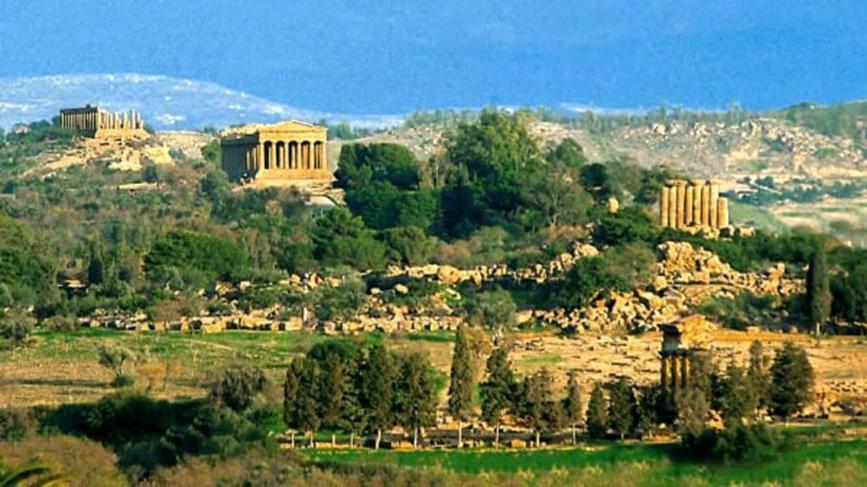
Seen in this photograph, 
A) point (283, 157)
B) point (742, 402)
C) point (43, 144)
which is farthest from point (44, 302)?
point (43, 144)

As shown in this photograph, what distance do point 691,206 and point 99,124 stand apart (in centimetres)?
4054

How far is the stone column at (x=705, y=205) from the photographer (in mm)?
73562

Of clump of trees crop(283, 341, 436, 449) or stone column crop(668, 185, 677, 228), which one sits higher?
stone column crop(668, 185, 677, 228)

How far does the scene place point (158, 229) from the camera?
78.2 metres

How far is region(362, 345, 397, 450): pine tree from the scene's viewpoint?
1580 inches

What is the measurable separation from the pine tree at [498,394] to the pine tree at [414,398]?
0.82 meters

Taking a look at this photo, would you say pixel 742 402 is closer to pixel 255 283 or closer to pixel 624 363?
pixel 624 363

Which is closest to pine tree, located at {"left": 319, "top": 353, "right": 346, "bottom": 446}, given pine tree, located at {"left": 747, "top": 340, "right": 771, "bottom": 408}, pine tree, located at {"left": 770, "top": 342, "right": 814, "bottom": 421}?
pine tree, located at {"left": 747, "top": 340, "right": 771, "bottom": 408}

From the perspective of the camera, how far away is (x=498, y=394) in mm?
41000

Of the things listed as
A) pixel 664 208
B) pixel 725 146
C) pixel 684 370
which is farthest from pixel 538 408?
pixel 725 146

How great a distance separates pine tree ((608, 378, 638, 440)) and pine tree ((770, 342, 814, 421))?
2.40 metres

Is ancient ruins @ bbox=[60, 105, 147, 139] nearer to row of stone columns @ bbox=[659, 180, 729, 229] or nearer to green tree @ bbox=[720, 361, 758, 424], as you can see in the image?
row of stone columns @ bbox=[659, 180, 729, 229]

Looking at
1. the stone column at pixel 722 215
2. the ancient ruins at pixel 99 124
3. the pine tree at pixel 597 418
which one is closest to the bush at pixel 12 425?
the pine tree at pixel 597 418

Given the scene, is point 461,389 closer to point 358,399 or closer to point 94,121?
point 358,399
